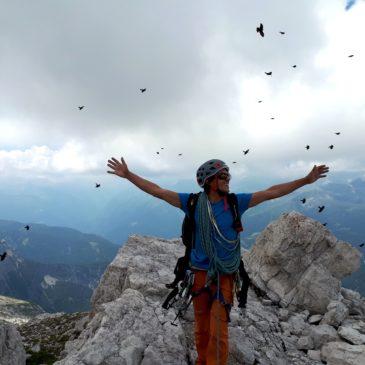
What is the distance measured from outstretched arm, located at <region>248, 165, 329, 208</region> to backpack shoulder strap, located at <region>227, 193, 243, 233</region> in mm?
305

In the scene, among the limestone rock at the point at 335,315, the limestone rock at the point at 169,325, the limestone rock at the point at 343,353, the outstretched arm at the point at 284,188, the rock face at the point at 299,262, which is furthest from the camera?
the rock face at the point at 299,262

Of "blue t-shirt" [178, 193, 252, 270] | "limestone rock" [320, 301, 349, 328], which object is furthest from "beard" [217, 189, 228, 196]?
"limestone rock" [320, 301, 349, 328]

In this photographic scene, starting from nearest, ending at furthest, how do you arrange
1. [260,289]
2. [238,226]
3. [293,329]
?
[238,226] < [293,329] < [260,289]

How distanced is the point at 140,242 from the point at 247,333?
9.07 metres

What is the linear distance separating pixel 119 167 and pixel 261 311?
9390mm

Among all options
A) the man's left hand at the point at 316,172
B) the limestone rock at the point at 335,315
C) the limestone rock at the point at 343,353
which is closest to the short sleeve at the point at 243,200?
the man's left hand at the point at 316,172

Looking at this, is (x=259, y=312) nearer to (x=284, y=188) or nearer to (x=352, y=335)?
(x=352, y=335)

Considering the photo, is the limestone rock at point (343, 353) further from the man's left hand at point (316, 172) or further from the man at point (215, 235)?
the man's left hand at point (316, 172)

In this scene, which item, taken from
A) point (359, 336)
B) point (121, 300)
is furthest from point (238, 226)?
point (359, 336)

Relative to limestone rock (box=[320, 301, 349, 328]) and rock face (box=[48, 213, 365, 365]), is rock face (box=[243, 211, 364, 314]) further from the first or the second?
limestone rock (box=[320, 301, 349, 328])

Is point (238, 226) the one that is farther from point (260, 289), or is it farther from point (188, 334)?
point (260, 289)

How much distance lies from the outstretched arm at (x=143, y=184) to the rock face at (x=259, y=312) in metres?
4.72

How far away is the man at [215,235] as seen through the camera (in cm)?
794

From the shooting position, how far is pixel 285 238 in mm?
17969
